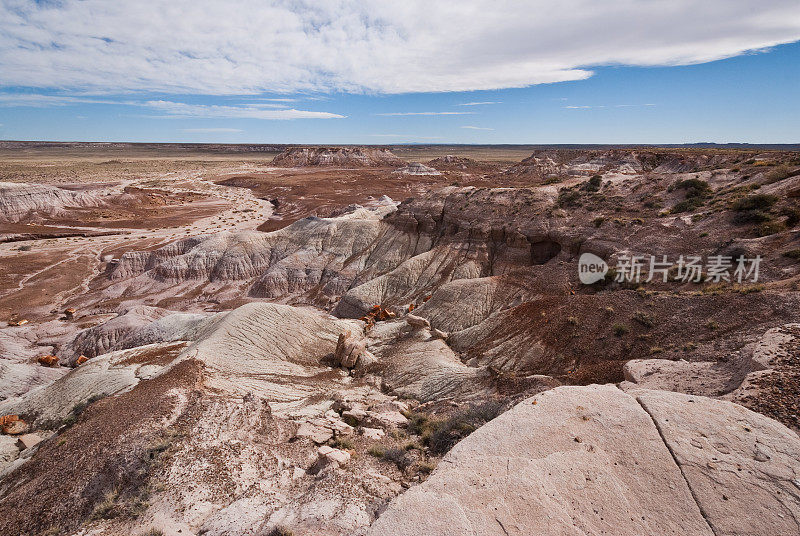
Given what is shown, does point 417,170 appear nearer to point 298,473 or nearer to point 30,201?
point 30,201

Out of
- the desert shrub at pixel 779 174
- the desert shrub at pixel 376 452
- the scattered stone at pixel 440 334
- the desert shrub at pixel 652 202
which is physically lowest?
the scattered stone at pixel 440 334

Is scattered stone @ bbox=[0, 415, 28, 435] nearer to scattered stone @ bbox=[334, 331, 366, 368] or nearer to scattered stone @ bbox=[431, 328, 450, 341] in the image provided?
scattered stone @ bbox=[334, 331, 366, 368]

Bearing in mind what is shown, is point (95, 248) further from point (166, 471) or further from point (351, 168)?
point (351, 168)

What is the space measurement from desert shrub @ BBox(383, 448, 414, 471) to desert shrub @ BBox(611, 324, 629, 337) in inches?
422

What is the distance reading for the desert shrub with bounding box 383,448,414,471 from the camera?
34.4 feet

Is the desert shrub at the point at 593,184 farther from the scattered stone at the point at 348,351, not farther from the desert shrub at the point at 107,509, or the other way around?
the desert shrub at the point at 107,509

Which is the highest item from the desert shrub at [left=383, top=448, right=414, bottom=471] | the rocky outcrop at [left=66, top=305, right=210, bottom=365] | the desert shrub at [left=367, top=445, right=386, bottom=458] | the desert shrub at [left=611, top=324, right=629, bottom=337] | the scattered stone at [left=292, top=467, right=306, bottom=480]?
the desert shrub at [left=611, top=324, right=629, bottom=337]

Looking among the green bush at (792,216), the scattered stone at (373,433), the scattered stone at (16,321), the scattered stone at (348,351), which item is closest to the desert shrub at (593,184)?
the green bush at (792,216)

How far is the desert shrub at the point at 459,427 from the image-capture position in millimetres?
10945

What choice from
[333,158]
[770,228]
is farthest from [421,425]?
[333,158]

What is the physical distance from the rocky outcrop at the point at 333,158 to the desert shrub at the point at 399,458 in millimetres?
160954

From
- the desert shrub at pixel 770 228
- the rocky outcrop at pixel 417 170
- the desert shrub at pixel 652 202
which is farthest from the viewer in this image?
the rocky outcrop at pixel 417 170

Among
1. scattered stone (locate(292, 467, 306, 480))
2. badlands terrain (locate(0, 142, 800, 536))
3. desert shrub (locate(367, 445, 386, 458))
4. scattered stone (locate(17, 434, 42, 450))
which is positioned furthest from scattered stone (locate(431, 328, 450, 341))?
scattered stone (locate(17, 434, 42, 450))

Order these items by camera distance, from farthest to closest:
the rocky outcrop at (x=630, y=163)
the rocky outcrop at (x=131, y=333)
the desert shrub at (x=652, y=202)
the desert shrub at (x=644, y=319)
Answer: the rocky outcrop at (x=630, y=163), the desert shrub at (x=652, y=202), the rocky outcrop at (x=131, y=333), the desert shrub at (x=644, y=319)
